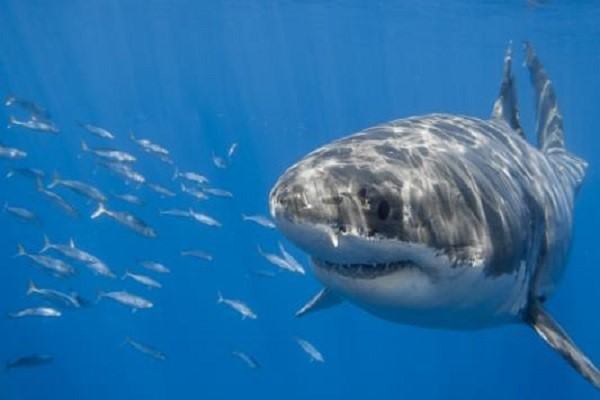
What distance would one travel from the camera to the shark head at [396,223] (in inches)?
115

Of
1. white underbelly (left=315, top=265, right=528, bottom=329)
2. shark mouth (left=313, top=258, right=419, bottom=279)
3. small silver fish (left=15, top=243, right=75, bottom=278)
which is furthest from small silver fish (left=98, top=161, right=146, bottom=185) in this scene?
shark mouth (left=313, top=258, right=419, bottom=279)

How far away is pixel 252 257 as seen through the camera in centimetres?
2823

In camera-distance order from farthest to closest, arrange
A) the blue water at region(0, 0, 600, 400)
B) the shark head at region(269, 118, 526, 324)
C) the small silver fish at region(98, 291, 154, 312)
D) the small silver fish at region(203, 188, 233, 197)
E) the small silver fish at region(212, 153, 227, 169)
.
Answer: the blue water at region(0, 0, 600, 400)
the small silver fish at region(212, 153, 227, 169)
the small silver fish at region(203, 188, 233, 197)
the small silver fish at region(98, 291, 154, 312)
the shark head at region(269, 118, 526, 324)

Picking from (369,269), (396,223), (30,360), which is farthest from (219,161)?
(396,223)

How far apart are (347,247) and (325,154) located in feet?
2.16

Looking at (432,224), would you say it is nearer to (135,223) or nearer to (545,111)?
(545,111)

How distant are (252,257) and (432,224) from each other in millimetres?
25198

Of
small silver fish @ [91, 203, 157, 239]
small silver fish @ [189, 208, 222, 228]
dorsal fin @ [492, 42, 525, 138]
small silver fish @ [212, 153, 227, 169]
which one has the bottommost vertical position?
dorsal fin @ [492, 42, 525, 138]

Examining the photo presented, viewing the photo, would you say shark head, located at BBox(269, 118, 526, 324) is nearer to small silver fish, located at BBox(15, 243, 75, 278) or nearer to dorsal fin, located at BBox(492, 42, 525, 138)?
dorsal fin, located at BBox(492, 42, 525, 138)

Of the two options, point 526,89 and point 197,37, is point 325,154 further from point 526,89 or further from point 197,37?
point 526,89

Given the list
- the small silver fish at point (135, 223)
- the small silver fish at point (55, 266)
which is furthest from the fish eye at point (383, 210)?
the small silver fish at point (55, 266)

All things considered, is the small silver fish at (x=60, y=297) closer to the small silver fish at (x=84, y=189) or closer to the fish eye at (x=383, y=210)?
the small silver fish at (x=84, y=189)

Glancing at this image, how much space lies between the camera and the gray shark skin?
9.75 feet

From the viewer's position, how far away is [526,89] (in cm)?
6556
